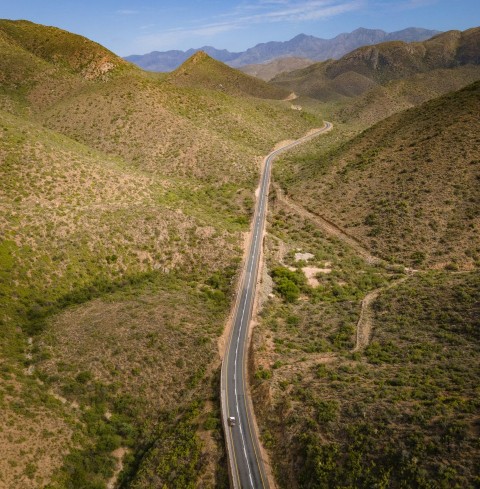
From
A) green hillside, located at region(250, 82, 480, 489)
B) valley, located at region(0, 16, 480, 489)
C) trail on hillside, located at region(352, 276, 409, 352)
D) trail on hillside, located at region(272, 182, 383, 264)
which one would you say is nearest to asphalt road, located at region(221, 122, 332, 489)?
valley, located at region(0, 16, 480, 489)

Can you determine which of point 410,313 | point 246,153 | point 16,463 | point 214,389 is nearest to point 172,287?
point 214,389

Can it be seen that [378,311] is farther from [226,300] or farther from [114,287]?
[114,287]

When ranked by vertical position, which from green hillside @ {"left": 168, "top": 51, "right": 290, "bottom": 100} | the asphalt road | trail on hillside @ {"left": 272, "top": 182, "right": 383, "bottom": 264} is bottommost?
the asphalt road

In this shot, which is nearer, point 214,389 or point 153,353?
point 214,389

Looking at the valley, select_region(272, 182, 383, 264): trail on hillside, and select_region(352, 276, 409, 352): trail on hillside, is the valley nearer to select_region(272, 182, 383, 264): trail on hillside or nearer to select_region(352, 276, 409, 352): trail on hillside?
select_region(352, 276, 409, 352): trail on hillside

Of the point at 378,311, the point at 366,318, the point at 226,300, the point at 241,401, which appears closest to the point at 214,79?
the point at 226,300

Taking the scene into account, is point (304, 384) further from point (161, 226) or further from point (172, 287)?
point (161, 226)

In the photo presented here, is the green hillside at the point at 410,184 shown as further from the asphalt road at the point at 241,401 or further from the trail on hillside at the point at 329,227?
the asphalt road at the point at 241,401
